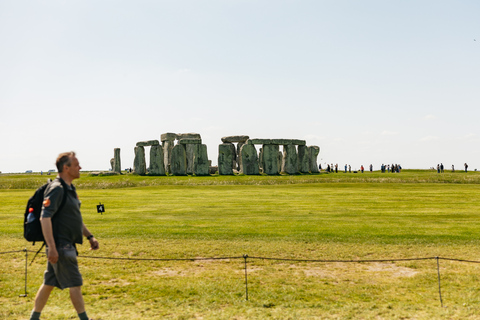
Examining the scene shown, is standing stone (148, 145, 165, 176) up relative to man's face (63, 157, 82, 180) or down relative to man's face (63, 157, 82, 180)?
up

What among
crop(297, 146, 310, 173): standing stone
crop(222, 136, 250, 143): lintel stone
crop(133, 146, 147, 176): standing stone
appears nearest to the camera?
crop(297, 146, 310, 173): standing stone

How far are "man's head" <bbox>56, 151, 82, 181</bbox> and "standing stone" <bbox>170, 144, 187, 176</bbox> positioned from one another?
4118cm

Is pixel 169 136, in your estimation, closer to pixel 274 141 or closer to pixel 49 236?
pixel 274 141

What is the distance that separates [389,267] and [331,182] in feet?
95.4

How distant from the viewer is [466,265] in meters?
10.5

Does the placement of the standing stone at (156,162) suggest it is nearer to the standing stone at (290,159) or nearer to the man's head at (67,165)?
the standing stone at (290,159)

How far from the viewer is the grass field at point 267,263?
7477 mm

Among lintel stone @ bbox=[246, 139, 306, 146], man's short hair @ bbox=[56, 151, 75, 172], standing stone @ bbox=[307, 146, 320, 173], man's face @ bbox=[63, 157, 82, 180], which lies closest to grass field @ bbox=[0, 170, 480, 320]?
man's face @ bbox=[63, 157, 82, 180]

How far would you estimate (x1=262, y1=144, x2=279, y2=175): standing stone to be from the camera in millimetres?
47000

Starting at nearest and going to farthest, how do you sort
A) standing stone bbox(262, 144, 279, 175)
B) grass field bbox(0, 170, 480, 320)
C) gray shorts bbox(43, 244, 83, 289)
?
gray shorts bbox(43, 244, 83, 289), grass field bbox(0, 170, 480, 320), standing stone bbox(262, 144, 279, 175)

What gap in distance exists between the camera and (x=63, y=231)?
5.64 m

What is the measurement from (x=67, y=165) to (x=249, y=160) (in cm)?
4100

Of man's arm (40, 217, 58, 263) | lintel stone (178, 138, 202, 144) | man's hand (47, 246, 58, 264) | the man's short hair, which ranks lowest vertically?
man's hand (47, 246, 58, 264)

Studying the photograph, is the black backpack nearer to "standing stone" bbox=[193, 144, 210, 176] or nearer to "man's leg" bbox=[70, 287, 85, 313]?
"man's leg" bbox=[70, 287, 85, 313]
